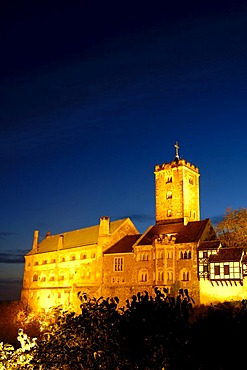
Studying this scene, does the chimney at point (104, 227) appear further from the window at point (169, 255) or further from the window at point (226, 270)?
the window at point (226, 270)

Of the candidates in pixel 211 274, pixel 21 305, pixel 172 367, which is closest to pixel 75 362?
pixel 172 367

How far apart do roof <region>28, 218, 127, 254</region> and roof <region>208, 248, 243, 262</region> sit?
2107 cm

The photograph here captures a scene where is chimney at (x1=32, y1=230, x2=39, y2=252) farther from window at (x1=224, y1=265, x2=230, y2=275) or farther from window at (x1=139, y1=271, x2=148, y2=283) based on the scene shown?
window at (x1=224, y1=265, x2=230, y2=275)

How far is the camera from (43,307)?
83812 mm

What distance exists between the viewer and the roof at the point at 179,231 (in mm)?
65125

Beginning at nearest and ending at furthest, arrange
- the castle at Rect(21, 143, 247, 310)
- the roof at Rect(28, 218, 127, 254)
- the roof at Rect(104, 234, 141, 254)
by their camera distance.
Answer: the castle at Rect(21, 143, 247, 310)
the roof at Rect(104, 234, 141, 254)
the roof at Rect(28, 218, 127, 254)

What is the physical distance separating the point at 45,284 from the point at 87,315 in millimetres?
70854

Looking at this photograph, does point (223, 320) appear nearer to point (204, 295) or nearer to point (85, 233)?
point (204, 295)

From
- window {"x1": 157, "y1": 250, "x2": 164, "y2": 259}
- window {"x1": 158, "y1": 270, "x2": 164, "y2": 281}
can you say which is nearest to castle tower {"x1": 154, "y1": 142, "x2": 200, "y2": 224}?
window {"x1": 157, "y1": 250, "x2": 164, "y2": 259}

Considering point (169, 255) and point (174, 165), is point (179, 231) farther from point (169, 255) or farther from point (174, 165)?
point (174, 165)

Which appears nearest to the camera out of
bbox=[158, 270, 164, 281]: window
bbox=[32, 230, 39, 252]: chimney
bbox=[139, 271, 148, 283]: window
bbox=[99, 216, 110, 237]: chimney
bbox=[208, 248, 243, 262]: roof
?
bbox=[208, 248, 243, 262]: roof

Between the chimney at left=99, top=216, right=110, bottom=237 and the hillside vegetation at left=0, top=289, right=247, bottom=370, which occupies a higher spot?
the chimney at left=99, top=216, right=110, bottom=237

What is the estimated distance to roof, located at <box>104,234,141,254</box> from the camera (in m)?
70.8

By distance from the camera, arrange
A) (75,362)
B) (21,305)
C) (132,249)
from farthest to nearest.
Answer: (21,305), (132,249), (75,362)
